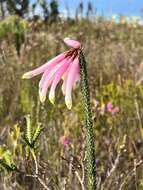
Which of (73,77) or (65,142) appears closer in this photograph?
(73,77)

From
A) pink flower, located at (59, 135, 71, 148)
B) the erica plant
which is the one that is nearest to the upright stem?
the erica plant

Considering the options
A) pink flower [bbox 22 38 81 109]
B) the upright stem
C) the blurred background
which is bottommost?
the blurred background

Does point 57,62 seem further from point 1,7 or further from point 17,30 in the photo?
point 1,7

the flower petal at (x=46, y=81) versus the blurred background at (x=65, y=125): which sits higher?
the flower petal at (x=46, y=81)

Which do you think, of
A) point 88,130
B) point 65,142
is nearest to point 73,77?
point 88,130

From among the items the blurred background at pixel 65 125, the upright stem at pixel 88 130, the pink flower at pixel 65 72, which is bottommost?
the blurred background at pixel 65 125

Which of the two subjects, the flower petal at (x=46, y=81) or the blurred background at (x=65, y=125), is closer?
the flower petal at (x=46, y=81)

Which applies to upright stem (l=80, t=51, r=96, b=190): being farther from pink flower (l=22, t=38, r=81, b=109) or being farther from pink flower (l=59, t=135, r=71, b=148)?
pink flower (l=59, t=135, r=71, b=148)

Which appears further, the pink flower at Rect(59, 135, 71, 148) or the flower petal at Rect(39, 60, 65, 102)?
the pink flower at Rect(59, 135, 71, 148)

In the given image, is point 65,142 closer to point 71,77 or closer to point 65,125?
point 65,125

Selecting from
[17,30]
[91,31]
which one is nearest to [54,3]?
[91,31]

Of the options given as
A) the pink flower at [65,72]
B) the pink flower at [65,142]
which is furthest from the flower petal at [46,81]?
the pink flower at [65,142]

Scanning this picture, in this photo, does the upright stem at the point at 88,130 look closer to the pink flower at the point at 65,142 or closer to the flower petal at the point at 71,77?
the flower petal at the point at 71,77

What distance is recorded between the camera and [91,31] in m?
9.74
